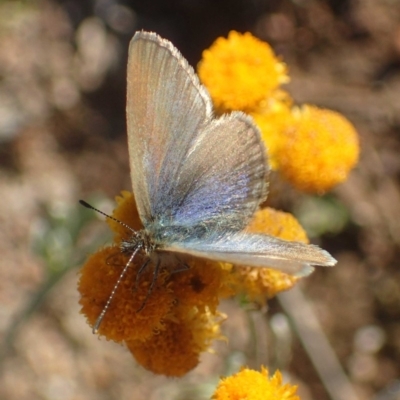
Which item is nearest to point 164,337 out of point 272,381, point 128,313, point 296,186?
point 128,313

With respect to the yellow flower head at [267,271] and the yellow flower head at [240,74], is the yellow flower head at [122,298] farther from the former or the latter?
the yellow flower head at [240,74]

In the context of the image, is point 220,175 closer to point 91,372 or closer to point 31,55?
point 91,372

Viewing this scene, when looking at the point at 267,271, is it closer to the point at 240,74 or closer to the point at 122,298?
the point at 122,298

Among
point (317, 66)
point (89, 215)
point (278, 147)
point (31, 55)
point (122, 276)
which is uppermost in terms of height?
point (317, 66)

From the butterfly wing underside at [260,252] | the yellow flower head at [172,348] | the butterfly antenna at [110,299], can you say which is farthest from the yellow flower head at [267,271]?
the butterfly antenna at [110,299]

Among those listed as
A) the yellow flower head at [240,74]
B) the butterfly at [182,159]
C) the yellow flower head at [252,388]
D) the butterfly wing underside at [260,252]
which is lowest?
the yellow flower head at [252,388]

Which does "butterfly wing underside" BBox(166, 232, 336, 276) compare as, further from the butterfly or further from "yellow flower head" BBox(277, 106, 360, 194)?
"yellow flower head" BBox(277, 106, 360, 194)
